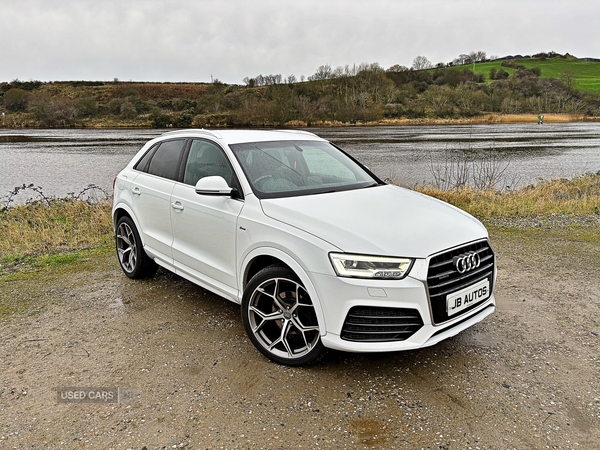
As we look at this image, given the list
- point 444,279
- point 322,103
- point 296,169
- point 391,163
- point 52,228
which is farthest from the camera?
point 322,103

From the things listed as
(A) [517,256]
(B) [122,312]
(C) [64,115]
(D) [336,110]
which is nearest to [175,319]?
(B) [122,312]

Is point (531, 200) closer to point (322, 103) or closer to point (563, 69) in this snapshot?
point (322, 103)

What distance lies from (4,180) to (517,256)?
2038 cm

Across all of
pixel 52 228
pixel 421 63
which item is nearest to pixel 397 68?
pixel 421 63

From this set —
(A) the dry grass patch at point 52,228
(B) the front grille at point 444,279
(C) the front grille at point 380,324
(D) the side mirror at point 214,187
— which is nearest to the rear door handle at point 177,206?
(D) the side mirror at point 214,187

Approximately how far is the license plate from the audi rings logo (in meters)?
0.15

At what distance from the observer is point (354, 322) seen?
299 cm

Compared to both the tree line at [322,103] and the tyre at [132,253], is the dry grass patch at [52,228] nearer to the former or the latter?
the tyre at [132,253]

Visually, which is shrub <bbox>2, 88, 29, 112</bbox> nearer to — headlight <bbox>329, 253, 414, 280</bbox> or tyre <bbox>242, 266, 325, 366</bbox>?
tyre <bbox>242, 266, 325, 366</bbox>

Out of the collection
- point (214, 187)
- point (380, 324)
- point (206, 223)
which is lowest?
point (380, 324)

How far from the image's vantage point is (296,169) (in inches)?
166

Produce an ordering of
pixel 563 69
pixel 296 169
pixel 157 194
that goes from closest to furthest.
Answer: pixel 296 169, pixel 157 194, pixel 563 69

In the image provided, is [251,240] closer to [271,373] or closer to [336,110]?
[271,373]

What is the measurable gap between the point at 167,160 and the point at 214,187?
4.55 ft
